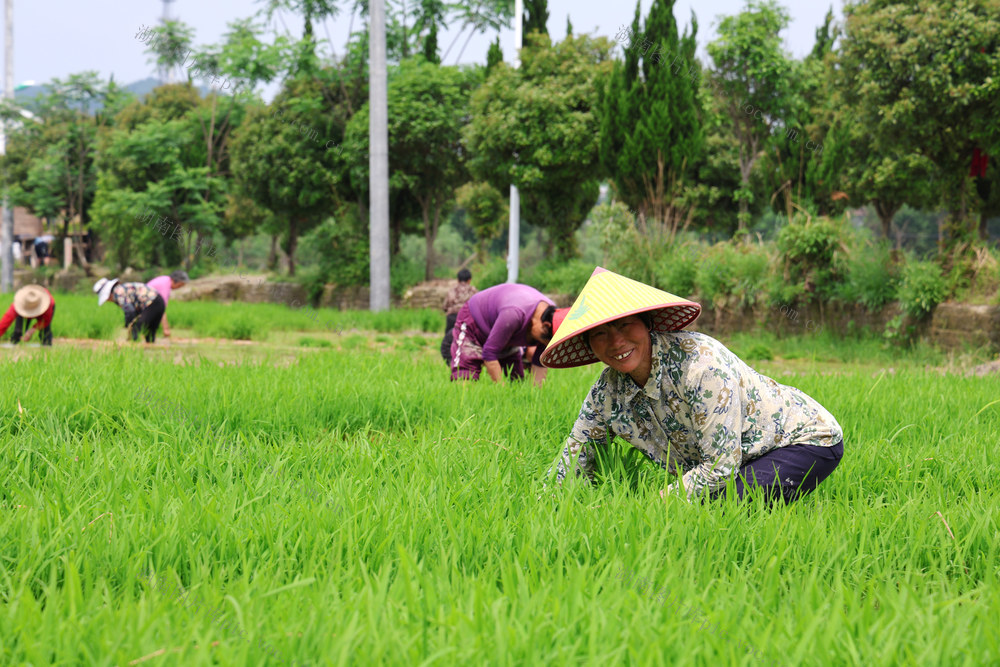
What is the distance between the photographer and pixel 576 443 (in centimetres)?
281

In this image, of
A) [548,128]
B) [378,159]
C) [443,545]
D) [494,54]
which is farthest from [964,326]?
[494,54]

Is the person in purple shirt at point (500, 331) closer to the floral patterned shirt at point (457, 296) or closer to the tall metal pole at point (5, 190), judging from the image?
the floral patterned shirt at point (457, 296)

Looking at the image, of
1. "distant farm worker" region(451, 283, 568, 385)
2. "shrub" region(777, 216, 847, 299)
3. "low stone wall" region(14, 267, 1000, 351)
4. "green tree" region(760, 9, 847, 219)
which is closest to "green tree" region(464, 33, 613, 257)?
"low stone wall" region(14, 267, 1000, 351)

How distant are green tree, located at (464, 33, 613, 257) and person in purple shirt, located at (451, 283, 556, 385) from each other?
383 inches

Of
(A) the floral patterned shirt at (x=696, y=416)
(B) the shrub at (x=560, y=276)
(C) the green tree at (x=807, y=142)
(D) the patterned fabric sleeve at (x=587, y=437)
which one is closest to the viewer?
(A) the floral patterned shirt at (x=696, y=416)

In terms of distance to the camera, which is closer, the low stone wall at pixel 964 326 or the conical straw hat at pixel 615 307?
the conical straw hat at pixel 615 307

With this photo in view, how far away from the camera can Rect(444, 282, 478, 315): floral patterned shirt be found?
380 inches

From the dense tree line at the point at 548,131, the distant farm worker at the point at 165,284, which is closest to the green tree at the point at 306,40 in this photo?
the dense tree line at the point at 548,131

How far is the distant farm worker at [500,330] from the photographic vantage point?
4852 millimetres

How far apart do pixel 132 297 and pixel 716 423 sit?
28.0ft

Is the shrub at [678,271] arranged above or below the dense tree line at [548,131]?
below

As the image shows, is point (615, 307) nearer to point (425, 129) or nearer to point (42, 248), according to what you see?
point (425, 129)

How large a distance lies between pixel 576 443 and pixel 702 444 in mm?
469

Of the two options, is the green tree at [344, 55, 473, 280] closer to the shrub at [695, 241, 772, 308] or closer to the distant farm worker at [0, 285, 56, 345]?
the shrub at [695, 241, 772, 308]
